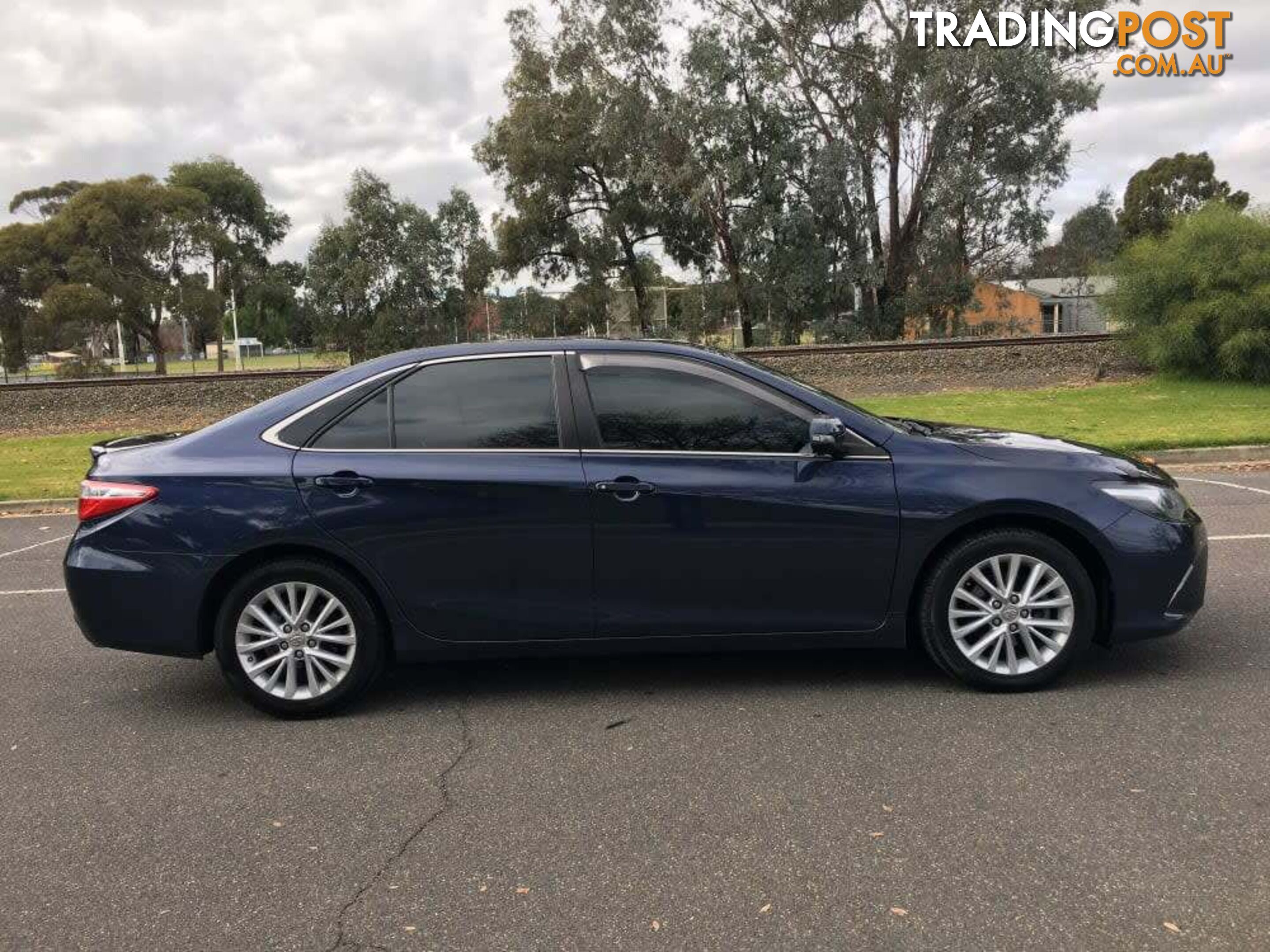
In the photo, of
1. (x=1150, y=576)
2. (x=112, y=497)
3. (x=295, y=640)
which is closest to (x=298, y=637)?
(x=295, y=640)

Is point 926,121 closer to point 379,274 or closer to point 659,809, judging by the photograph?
point 379,274

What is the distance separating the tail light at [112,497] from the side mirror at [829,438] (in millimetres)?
2865

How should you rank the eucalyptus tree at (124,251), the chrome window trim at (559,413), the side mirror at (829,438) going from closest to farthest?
the side mirror at (829,438)
the chrome window trim at (559,413)
the eucalyptus tree at (124,251)

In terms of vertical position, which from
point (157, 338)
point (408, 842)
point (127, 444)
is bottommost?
point (408, 842)

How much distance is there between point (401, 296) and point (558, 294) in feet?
22.0

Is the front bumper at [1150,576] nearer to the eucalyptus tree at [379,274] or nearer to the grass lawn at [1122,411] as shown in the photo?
the grass lawn at [1122,411]

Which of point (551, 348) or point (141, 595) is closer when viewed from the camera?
point (141, 595)

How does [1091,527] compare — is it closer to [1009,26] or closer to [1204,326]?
[1204,326]

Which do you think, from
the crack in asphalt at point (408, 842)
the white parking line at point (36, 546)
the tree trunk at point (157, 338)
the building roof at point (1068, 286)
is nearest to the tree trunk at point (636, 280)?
the building roof at point (1068, 286)

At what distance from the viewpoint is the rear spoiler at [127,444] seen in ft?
15.3

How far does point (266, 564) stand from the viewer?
434 cm

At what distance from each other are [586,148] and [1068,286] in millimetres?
33950

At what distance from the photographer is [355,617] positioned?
4355 millimetres

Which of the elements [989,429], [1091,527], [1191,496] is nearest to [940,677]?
[1091,527]
